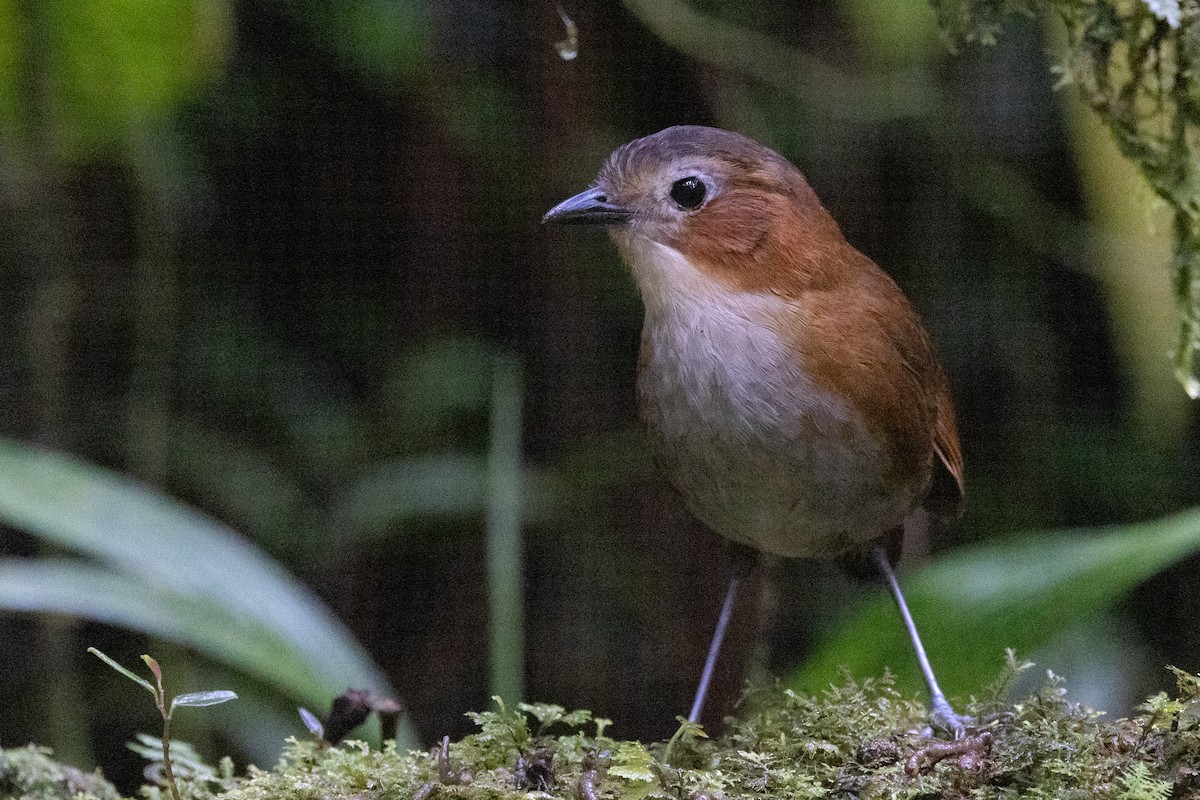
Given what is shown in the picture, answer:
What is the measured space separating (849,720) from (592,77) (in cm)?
321

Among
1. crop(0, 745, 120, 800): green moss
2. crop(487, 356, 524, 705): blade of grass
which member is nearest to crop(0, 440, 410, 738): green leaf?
crop(487, 356, 524, 705): blade of grass

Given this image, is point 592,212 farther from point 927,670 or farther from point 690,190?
point 927,670

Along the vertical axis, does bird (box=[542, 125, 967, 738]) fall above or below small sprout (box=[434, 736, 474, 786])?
Result: above

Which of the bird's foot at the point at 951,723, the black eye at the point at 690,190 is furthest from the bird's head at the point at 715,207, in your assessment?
the bird's foot at the point at 951,723

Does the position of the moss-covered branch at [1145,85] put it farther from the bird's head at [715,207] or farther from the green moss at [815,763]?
the green moss at [815,763]

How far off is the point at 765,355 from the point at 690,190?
0.39 meters

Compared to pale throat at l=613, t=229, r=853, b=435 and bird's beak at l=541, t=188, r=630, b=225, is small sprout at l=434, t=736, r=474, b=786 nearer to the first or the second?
pale throat at l=613, t=229, r=853, b=435

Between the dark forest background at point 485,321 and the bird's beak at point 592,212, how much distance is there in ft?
6.09

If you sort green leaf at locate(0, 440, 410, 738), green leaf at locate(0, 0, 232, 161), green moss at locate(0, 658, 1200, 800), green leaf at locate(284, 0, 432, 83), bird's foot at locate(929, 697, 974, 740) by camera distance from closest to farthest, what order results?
green moss at locate(0, 658, 1200, 800) < bird's foot at locate(929, 697, 974, 740) < green leaf at locate(0, 440, 410, 738) < green leaf at locate(0, 0, 232, 161) < green leaf at locate(284, 0, 432, 83)

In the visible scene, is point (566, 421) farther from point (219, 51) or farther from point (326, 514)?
point (219, 51)

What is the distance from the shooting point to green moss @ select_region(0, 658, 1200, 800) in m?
1.65

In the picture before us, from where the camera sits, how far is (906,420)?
95.4 inches

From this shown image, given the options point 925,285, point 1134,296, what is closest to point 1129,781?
point 1134,296

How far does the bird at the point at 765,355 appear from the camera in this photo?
7.63ft
